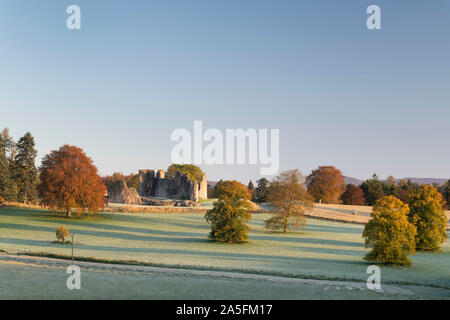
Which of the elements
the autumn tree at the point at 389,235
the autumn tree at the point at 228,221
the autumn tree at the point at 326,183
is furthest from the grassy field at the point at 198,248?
the autumn tree at the point at 326,183

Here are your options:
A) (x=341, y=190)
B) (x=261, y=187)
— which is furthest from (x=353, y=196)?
(x=261, y=187)

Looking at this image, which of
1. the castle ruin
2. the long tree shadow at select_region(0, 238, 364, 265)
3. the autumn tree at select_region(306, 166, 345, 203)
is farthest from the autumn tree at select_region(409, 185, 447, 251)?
the castle ruin

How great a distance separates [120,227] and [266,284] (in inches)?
1250

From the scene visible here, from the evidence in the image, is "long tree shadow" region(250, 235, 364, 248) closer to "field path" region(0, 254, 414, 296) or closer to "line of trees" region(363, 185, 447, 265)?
"line of trees" region(363, 185, 447, 265)

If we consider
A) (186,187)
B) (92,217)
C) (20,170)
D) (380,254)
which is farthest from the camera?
(186,187)

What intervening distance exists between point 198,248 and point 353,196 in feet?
282

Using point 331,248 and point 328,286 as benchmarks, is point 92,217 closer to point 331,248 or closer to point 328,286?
point 331,248

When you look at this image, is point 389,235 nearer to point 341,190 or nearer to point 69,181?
point 69,181

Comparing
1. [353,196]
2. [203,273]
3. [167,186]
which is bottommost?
[203,273]

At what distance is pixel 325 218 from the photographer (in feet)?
232

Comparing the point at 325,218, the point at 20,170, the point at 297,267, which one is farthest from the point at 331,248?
the point at 20,170

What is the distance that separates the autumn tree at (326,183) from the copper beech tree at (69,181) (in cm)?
6262

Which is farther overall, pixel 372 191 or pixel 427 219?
pixel 372 191

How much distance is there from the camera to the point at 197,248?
3294cm
